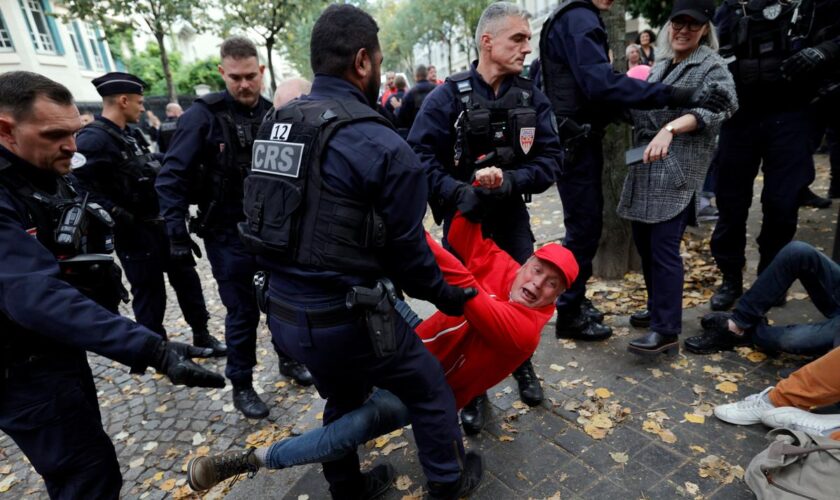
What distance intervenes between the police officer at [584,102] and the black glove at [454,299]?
161 centimetres

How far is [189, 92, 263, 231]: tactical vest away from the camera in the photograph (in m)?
3.34

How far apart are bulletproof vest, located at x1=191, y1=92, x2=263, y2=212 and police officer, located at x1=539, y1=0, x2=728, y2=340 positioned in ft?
7.15

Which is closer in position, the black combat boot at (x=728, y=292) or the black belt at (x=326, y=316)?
the black belt at (x=326, y=316)

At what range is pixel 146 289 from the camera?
13.7 feet

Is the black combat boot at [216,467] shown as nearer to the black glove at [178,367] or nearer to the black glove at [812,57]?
the black glove at [178,367]

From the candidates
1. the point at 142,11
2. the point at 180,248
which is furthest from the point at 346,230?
the point at 142,11

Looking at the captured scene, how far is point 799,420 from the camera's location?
2.50 m

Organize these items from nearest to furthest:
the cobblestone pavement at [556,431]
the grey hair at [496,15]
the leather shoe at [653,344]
A: the cobblestone pavement at [556,431] < the grey hair at [496,15] < the leather shoe at [653,344]

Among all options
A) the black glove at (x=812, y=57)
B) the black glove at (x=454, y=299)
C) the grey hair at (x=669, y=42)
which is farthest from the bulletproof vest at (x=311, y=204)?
the black glove at (x=812, y=57)

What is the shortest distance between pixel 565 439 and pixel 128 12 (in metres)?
15.9

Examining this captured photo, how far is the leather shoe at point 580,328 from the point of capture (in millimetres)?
3715

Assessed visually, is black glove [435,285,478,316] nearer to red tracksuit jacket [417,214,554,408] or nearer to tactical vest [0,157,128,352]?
red tracksuit jacket [417,214,554,408]

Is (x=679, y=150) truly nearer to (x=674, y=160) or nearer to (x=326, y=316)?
(x=674, y=160)

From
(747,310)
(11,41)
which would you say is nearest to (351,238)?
(747,310)
